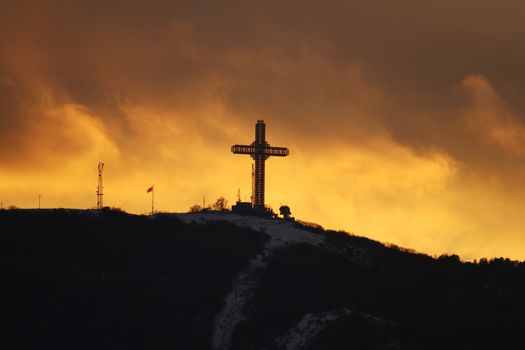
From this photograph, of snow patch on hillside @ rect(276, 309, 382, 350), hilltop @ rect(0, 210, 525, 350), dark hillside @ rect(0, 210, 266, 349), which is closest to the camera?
snow patch on hillside @ rect(276, 309, 382, 350)

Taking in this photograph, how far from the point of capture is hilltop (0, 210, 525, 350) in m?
164

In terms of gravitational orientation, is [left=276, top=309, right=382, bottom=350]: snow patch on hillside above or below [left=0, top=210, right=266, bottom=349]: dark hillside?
below

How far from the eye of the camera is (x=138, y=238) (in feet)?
637

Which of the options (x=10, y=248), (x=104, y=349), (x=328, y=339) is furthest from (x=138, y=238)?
(x=328, y=339)

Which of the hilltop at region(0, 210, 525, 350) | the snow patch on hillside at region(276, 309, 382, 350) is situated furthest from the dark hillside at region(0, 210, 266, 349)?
the snow patch on hillside at region(276, 309, 382, 350)

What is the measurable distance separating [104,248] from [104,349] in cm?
2545

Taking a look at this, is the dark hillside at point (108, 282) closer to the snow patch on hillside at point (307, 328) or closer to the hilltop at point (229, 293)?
the hilltop at point (229, 293)

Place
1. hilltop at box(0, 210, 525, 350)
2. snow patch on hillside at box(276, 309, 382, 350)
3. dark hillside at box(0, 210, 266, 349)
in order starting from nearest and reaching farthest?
snow patch on hillside at box(276, 309, 382, 350), hilltop at box(0, 210, 525, 350), dark hillside at box(0, 210, 266, 349)

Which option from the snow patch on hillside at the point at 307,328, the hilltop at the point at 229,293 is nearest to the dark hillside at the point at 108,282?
the hilltop at the point at 229,293

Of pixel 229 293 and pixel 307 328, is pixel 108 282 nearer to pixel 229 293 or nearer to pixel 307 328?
pixel 229 293

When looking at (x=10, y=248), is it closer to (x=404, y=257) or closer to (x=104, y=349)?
(x=104, y=349)

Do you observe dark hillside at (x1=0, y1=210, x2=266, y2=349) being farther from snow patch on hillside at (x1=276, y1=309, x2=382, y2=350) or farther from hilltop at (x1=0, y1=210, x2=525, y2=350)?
snow patch on hillside at (x1=276, y1=309, x2=382, y2=350)

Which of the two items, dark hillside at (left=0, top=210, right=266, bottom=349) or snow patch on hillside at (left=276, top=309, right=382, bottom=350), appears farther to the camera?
dark hillside at (left=0, top=210, right=266, bottom=349)

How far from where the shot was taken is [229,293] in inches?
7131
